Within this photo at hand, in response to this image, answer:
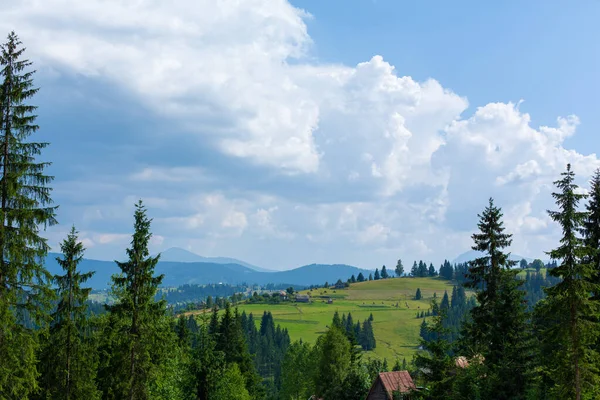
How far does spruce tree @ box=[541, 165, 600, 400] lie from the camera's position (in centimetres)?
3069

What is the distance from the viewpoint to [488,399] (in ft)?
125

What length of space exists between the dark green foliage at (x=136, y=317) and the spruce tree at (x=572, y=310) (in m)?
24.2

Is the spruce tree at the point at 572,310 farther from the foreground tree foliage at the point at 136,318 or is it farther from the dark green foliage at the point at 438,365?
the foreground tree foliage at the point at 136,318

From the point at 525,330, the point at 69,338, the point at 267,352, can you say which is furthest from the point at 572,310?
the point at 267,352

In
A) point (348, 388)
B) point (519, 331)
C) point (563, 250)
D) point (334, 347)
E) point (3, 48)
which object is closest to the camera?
point (3, 48)

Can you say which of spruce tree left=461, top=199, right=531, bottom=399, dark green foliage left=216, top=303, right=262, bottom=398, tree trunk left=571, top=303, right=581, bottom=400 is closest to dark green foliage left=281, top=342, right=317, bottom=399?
dark green foliage left=216, top=303, right=262, bottom=398

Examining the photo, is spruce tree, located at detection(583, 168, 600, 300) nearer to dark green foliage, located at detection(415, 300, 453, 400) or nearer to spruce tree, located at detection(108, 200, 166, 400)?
dark green foliage, located at detection(415, 300, 453, 400)

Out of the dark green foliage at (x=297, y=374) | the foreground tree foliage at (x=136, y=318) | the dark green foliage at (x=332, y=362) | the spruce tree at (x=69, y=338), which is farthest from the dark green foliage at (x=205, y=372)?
the foreground tree foliage at (x=136, y=318)

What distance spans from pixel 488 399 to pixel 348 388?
2958 centimetres

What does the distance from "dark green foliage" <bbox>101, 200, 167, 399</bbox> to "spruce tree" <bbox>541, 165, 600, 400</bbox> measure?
24.2 m

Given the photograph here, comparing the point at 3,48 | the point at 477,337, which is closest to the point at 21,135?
the point at 3,48

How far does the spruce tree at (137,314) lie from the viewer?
3475 centimetres

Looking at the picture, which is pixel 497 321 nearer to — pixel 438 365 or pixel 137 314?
pixel 438 365

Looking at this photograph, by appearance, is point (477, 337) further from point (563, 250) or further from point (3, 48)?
point (3, 48)
